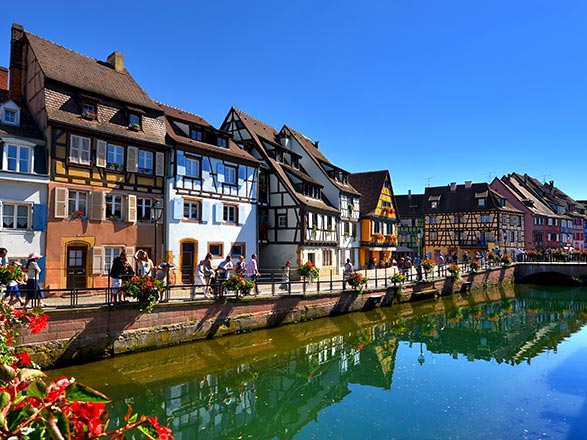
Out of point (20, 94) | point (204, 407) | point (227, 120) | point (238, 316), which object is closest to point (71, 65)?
point (20, 94)

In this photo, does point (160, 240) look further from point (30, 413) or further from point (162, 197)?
point (30, 413)

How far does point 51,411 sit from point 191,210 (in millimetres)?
21931

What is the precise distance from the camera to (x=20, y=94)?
67.4 ft

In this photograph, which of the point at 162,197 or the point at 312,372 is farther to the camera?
the point at 162,197

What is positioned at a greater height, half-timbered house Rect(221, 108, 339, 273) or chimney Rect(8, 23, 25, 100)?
chimney Rect(8, 23, 25, 100)

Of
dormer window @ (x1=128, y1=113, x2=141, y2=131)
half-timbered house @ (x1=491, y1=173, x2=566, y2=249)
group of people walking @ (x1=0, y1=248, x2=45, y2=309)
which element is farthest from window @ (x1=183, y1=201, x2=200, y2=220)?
half-timbered house @ (x1=491, y1=173, x2=566, y2=249)

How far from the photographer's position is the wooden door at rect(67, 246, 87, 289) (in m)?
18.2

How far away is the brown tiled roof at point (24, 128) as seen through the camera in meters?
17.5

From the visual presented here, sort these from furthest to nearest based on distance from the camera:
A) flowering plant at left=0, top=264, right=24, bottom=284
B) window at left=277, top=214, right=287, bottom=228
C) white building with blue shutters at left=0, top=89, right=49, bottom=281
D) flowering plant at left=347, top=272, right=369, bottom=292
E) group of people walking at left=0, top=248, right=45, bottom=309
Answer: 1. window at left=277, top=214, right=287, bottom=228
2. flowering plant at left=347, top=272, right=369, bottom=292
3. white building with blue shutters at left=0, top=89, right=49, bottom=281
4. group of people walking at left=0, top=248, right=45, bottom=309
5. flowering plant at left=0, top=264, right=24, bottom=284

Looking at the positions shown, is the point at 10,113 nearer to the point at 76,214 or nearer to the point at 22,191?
the point at 22,191

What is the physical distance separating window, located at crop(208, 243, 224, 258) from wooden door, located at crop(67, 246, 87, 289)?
22.7 ft

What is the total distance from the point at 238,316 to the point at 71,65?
49.6ft

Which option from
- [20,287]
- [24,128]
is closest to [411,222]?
[24,128]

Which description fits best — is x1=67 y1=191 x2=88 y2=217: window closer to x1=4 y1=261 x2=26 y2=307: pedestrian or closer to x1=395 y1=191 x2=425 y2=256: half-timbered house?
x1=4 y1=261 x2=26 y2=307: pedestrian
